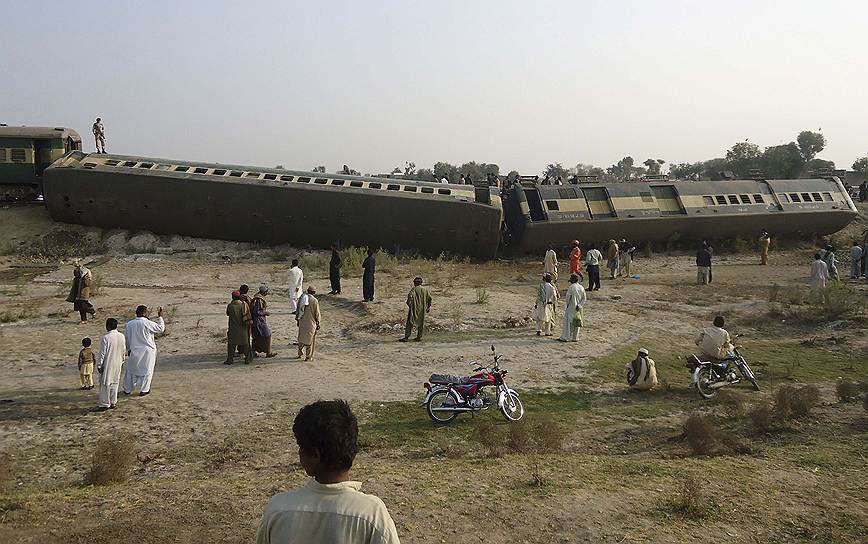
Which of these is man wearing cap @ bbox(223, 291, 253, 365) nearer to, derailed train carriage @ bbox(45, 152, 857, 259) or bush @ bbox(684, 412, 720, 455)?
bush @ bbox(684, 412, 720, 455)

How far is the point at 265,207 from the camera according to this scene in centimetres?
2397

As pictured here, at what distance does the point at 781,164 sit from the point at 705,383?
46448mm

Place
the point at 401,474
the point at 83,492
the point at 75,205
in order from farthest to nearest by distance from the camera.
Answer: the point at 75,205, the point at 401,474, the point at 83,492

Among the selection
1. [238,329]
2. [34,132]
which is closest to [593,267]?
[238,329]

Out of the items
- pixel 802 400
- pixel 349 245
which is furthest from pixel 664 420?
pixel 349 245

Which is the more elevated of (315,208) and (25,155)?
(25,155)

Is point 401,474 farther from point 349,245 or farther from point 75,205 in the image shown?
point 75,205

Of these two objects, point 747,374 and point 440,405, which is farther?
point 747,374

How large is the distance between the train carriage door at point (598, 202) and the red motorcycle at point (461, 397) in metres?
18.5

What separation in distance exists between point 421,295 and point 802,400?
275 inches

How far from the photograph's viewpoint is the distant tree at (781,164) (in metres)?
48.2

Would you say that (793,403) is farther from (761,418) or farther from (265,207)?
(265,207)

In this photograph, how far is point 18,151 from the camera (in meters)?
25.5

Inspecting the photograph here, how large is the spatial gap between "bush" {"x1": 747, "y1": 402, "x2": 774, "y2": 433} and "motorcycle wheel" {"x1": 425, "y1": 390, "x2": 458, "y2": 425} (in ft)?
13.2
